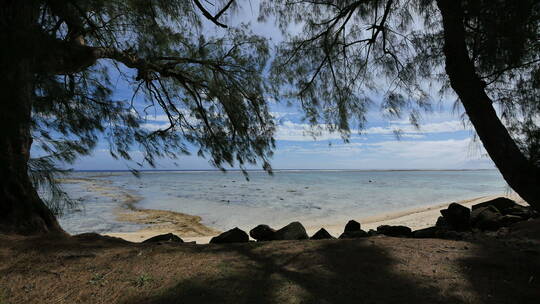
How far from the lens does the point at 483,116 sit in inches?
81.4

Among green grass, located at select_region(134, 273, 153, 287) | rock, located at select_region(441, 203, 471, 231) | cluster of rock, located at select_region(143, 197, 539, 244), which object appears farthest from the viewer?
rock, located at select_region(441, 203, 471, 231)

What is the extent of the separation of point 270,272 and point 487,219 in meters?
3.41

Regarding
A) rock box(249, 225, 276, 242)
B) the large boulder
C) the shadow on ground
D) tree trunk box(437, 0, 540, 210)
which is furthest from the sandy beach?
tree trunk box(437, 0, 540, 210)

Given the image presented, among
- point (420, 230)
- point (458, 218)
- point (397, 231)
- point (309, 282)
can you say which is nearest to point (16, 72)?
point (309, 282)

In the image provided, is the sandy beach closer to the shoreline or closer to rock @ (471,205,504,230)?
the shoreline

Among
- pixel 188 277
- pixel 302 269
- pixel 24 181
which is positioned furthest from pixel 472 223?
pixel 24 181

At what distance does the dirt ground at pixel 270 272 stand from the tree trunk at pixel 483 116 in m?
0.60

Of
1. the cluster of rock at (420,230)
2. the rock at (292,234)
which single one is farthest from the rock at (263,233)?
the rock at (292,234)

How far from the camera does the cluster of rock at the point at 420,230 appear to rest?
3445 mm

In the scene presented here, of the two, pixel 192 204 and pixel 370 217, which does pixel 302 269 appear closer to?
pixel 370 217

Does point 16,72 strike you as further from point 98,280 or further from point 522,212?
point 522,212

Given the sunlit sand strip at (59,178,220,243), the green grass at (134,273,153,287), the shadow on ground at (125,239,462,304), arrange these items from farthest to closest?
1. the sunlit sand strip at (59,178,220,243)
2. the green grass at (134,273,153,287)
3. the shadow on ground at (125,239,462,304)

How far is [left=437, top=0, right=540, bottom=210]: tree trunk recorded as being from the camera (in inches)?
73.9

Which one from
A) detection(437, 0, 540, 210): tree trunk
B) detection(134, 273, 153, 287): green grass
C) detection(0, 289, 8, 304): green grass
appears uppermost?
detection(437, 0, 540, 210): tree trunk
